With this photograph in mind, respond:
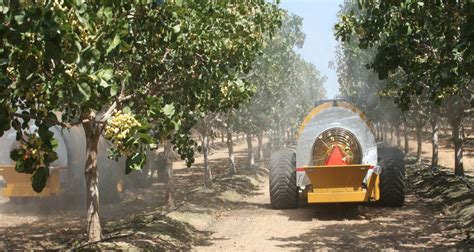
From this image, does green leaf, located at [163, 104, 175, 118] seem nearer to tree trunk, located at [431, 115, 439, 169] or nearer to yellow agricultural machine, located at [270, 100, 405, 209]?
yellow agricultural machine, located at [270, 100, 405, 209]

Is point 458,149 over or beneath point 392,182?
over

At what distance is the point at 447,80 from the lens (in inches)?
316

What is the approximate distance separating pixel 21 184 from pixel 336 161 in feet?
32.4

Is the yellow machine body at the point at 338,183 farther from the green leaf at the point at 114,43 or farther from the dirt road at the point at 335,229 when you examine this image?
the green leaf at the point at 114,43

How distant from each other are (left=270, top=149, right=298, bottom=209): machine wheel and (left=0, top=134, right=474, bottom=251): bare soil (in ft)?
0.91

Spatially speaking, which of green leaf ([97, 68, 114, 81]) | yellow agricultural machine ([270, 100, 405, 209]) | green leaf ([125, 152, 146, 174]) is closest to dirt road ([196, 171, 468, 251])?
yellow agricultural machine ([270, 100, 405, 209])

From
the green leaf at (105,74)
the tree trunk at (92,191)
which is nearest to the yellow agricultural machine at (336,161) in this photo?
the tree trunk at (92,191)

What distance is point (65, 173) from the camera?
17.1 m

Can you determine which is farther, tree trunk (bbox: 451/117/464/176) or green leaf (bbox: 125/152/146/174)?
tree trunk (bbox: 451/117/464/176)

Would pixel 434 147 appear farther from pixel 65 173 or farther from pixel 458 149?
pixel 65 173

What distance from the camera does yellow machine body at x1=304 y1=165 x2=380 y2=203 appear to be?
13.0 m

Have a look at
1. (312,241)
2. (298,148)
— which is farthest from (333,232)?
(298,148)

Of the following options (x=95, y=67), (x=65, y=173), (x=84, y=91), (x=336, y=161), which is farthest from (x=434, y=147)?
(x=84, y=91)

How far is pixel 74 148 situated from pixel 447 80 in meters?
12.7
